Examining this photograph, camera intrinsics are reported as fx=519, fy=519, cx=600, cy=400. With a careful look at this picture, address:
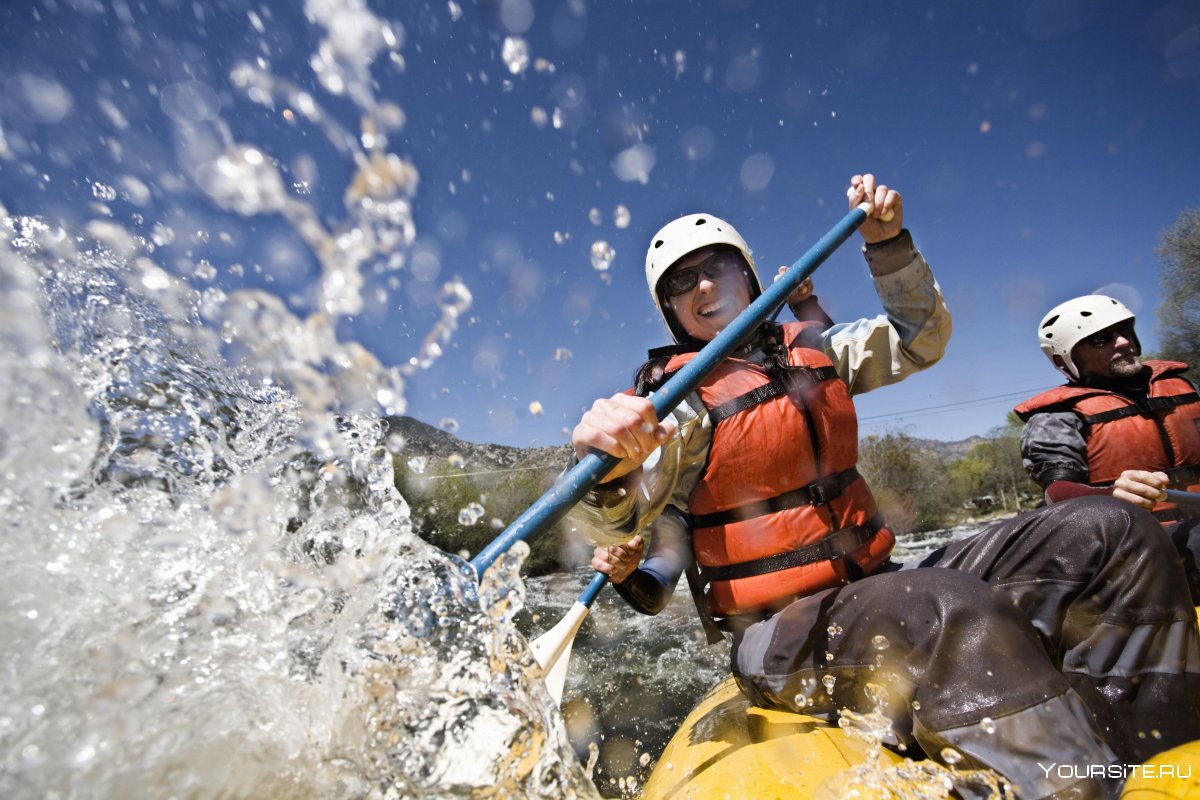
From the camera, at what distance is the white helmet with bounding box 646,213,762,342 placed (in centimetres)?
302

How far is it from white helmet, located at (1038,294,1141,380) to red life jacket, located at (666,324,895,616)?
3654 mm

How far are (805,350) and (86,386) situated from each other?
2.73 metres

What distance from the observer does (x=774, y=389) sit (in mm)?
2418

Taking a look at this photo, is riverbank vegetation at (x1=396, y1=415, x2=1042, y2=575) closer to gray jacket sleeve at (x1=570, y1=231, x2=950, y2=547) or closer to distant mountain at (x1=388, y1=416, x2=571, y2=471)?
distant mountain at (x1=388, y1=416, x2=571, y2=471)

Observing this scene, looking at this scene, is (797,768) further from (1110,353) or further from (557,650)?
(1110,353)

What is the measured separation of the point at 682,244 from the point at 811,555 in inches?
72.4

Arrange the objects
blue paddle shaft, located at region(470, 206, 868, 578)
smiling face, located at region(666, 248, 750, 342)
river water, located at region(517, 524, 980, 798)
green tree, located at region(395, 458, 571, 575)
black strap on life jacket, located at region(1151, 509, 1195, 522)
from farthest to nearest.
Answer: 1. green tree, located at region(395, 458, 571, 575)
2. river water, located at region(517, 524, 980, 798)
3. black strap on life jacket, located at region(1151, 509, 1195, 522)
4. smiling face, located at region(666, 248, 750, 342)
5. blue paddle shaft, located at region(470, 206, 868, 578)

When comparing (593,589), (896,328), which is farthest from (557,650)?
(896,328)

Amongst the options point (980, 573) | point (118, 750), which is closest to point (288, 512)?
point (118, 750)

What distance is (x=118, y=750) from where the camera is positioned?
3.10 feet

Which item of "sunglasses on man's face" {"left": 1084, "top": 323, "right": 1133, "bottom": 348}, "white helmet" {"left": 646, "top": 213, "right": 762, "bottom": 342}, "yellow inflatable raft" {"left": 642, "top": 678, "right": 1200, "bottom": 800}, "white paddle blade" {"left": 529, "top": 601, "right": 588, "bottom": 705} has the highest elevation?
"white helmet" {"left": 646, "top": 213, "right": 762, "bottom": 342}

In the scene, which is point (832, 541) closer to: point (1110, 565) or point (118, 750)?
point (1110, 565)

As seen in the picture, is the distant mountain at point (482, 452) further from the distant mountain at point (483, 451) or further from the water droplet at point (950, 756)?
the water droplet at point (950, 756)

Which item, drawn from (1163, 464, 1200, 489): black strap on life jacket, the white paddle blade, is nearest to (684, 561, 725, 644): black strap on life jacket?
the white paddle blade
